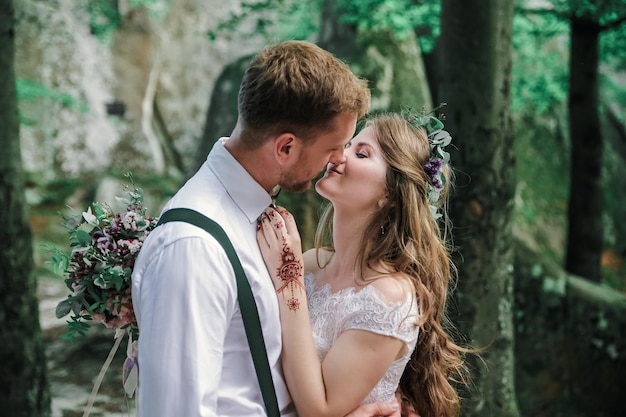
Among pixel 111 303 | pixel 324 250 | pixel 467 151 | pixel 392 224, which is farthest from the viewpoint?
Answer: pixel 467 151

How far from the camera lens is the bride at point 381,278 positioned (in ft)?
7.51

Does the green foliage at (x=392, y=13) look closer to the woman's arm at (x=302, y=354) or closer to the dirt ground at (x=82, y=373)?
the dirt ground at (x=82, y=373)

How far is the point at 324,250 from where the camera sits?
9.41 ft

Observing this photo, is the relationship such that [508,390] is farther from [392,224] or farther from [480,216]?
[392,224]

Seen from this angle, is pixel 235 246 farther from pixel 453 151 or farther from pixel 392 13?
pixel 392 13

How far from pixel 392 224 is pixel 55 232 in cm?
827

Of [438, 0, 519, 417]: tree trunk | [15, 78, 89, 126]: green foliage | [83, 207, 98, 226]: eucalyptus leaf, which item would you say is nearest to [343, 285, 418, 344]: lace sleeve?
[83, 207, 98, 226]: eucalyptus leaf

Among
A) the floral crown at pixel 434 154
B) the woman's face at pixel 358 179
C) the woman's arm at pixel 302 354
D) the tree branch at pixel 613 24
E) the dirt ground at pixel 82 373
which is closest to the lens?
the woman's arm at pixel 302 354

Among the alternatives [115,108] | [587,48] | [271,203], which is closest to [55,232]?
[115,108]

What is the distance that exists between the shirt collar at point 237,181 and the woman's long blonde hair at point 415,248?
0.67 metres

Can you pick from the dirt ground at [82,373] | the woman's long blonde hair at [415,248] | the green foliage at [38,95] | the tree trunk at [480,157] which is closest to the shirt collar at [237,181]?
the woman's long blonde hair at [415,248]

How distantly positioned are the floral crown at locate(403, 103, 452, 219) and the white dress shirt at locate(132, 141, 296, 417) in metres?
0.93

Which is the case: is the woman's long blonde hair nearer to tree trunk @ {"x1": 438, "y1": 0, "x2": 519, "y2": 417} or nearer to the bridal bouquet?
the bridal bouquet

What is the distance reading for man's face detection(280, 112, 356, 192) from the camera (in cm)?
199
